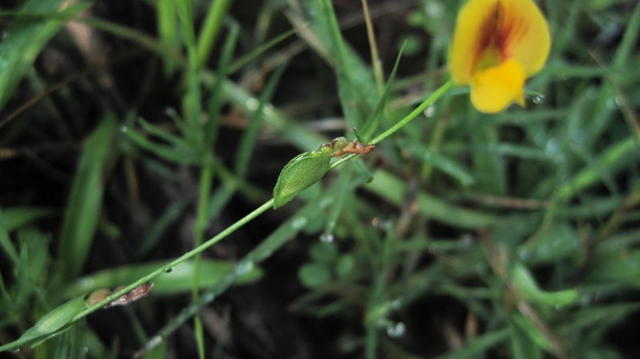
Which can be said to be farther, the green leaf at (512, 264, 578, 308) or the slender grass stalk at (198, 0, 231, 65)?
the slender grass stalk at (198, 0, 231, 65)

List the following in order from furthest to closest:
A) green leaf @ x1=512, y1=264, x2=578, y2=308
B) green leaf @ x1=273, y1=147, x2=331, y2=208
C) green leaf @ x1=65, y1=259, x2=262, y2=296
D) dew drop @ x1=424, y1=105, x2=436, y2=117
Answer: dew drop @ x1=424, y1=105, x2=436, y2=117 → green leaf @ x1=65, y1=259, x2=262, y2=296 → green leaf @ x1=512, y1=264, x2=578, y2=308 → green leaf @ x1=273, y1=147, x2=331, y2=208

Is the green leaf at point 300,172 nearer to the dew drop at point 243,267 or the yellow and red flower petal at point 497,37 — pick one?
the yellow and red flower petal at point 497,37

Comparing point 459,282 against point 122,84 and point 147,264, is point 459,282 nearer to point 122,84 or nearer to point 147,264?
point 147,264

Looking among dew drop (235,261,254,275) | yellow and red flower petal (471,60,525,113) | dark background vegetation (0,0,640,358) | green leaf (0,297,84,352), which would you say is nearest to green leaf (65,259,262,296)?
dark background vegetation (0,0,640,358)

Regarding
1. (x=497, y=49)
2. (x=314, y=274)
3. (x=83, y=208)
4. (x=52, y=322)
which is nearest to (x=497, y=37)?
(x=497, y=49)

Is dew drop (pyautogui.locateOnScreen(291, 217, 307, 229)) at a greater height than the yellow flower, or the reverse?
the yellow flower

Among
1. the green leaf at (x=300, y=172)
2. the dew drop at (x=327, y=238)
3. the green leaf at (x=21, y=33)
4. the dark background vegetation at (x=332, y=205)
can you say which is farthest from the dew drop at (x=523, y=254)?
the green leaf at (x=21, y=33)

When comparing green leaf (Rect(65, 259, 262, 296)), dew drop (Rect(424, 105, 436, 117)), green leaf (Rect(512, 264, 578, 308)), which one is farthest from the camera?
dew drop (Rect(424, 105, 436, 117))

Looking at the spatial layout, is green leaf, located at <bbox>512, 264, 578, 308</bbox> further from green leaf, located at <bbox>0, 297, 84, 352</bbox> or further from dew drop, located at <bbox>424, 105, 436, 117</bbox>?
green leaf, located at <bbox>0, 297, 84, 352</bbox>
